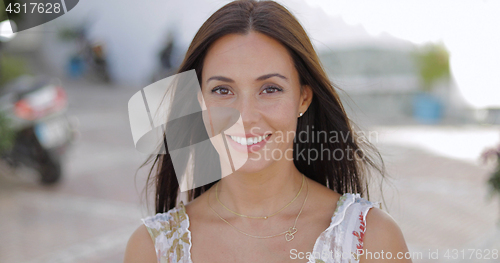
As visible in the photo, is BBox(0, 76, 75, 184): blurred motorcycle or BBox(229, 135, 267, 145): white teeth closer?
BBox(229, 135, 267, 145): white teeth

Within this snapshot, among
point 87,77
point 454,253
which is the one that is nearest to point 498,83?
point 454,253

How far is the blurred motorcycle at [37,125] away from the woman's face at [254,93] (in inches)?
183

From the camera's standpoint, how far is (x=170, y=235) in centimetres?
180

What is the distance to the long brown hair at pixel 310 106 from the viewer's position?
1.73 metres

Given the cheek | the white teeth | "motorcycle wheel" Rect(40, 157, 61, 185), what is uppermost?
the cheek

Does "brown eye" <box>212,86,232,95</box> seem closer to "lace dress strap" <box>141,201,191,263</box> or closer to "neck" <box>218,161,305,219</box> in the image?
"neck" <box>218,161,305,219</box>

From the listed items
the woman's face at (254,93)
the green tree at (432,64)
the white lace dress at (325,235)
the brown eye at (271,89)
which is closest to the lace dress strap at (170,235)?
the white lace dress at (325,235)

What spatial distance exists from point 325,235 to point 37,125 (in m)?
5.01

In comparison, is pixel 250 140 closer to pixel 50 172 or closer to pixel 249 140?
pixel 249 140

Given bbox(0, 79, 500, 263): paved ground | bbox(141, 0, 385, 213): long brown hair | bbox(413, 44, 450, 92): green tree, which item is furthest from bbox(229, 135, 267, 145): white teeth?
bbox(413, 44, 450, 92): green tree

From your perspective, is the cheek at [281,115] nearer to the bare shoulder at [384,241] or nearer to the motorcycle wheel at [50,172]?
the bare shoulder at [384,241]

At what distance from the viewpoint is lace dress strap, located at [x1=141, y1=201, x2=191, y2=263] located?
1.74 metres

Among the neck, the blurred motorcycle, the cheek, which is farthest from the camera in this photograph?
the blurred motorcycle

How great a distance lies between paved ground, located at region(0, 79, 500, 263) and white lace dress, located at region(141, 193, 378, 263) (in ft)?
4.42
